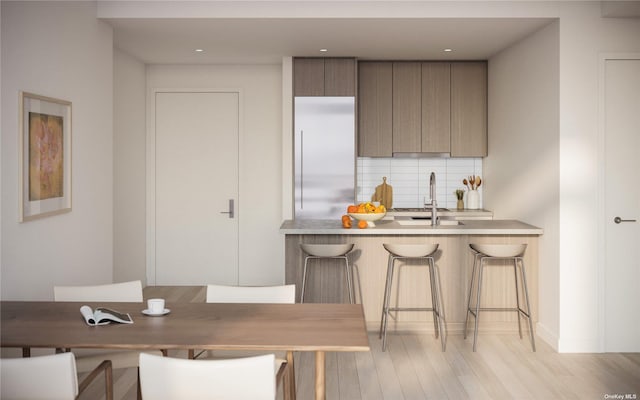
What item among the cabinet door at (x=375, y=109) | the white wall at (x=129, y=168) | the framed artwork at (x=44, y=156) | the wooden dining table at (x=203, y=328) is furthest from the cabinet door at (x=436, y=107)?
the wooden dining table at (x=203, y=328)

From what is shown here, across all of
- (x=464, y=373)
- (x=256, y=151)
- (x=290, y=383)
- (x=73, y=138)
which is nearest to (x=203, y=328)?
(x=290, y=383)

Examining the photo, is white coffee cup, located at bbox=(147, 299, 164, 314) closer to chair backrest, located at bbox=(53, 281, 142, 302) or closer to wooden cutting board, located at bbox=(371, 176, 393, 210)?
chair backrest, located at bbox=(53, 281, 142, 302)

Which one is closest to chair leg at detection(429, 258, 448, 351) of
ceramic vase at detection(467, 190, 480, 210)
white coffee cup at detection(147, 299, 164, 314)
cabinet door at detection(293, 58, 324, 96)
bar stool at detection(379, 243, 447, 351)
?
bar stool at detection(379, 243, 447, 351)

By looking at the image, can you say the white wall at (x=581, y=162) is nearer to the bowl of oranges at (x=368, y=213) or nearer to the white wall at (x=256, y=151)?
the bowl of oranges at (x=368, y=213)

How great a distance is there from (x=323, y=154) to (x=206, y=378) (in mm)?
4611

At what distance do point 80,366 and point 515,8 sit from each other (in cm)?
400

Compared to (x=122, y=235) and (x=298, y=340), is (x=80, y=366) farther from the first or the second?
(x=122, y=235)

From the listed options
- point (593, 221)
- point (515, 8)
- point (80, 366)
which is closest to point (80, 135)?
point (80, 366)

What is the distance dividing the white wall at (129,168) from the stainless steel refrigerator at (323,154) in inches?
69.4

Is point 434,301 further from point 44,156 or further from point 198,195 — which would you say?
point 198,195

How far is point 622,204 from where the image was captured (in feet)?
15.8

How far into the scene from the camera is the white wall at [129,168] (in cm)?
629

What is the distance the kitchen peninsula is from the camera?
17.2 ft

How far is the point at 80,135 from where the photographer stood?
4578 mm
